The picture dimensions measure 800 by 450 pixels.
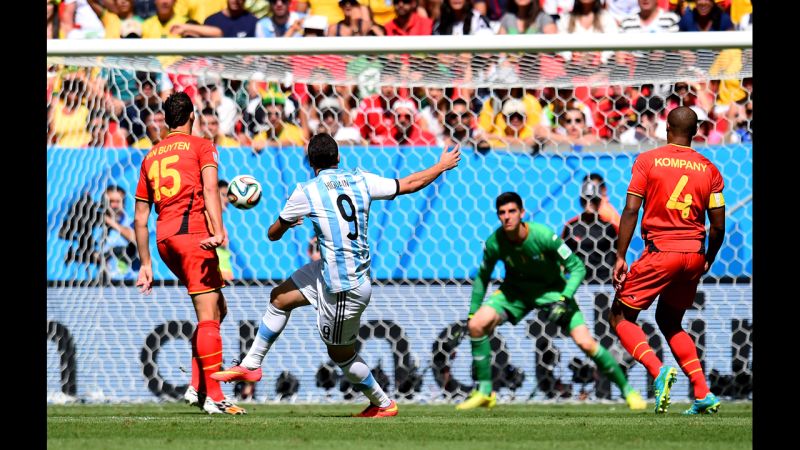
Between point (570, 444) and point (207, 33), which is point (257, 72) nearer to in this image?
point (207, 33)

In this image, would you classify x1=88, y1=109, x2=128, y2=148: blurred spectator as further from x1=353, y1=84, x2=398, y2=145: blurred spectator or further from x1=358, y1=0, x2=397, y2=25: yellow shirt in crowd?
x1=358, y1=0, x2=397, y2=25: yellow shirt in crowd

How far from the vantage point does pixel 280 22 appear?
1126 centimetres

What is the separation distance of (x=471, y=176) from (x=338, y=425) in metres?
3.11

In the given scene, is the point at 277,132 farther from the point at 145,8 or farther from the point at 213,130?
the point at 145,8

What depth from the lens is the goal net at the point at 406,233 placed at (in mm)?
8289

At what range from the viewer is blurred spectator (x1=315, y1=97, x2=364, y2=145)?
895cm

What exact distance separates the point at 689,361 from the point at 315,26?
5688 mm

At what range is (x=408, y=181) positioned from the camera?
6.34 m

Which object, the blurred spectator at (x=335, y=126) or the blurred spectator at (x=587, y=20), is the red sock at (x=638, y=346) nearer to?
the blurred spectator at (x=335, y=126)

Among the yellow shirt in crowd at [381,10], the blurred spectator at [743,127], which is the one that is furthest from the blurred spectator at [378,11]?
the blurred spectator at [743,127]

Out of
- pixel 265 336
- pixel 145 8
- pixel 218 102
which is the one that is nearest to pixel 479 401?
pixel 265 336

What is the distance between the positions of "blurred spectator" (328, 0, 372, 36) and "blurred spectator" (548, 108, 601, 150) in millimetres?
2724

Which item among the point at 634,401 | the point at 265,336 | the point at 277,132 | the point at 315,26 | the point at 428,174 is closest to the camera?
the point at 428,174

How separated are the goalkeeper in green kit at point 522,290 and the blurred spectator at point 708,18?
3310mm
